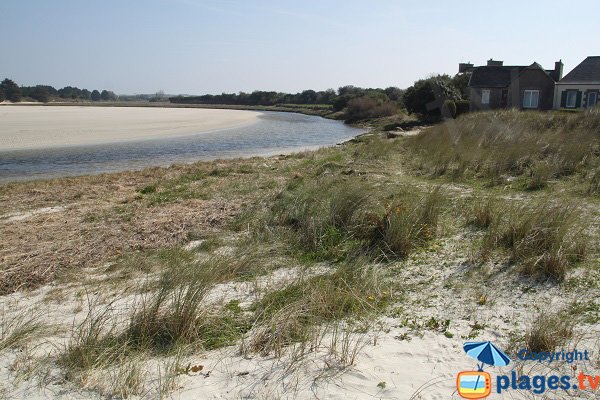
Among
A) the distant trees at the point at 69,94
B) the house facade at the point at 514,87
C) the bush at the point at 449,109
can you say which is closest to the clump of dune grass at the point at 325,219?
the bush at the point at 449,109

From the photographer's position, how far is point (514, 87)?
3600cm

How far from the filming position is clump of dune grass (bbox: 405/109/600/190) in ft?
34.8

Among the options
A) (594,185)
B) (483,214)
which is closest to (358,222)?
(483,214)

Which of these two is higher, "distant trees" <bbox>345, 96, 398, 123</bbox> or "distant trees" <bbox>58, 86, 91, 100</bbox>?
"distant trees" <bbox>58, 86, 91, 100</bbox>

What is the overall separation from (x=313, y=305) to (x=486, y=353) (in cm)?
166

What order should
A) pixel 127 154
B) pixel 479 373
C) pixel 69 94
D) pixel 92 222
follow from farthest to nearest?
1. pixel 69 94
2. pixel 127 154
3. pixel 92 222
4. pixel 479 373

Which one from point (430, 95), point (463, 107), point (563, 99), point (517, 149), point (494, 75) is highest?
point (494, 75)

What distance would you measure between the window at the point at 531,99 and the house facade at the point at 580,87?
4.33 feet

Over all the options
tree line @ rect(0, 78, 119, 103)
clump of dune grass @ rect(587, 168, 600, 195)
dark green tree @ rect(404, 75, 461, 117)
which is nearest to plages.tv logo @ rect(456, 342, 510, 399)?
clump of dune grass @ rect(587, 168, 600, 195)

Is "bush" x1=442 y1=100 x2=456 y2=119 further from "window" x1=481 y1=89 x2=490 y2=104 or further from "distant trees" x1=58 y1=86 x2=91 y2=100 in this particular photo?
"distant trees" x1=58 y1=86 x2=91 y2=100

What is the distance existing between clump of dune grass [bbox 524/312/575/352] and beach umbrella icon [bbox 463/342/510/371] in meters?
0.24

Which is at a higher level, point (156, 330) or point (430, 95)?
point (430, 95)

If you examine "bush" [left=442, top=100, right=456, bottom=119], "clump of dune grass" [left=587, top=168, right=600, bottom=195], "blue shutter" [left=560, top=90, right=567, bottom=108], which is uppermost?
"blue shutter" [left=560, top=90, right=567, bottom=108]

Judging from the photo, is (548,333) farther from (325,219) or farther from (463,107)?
(463,107)
